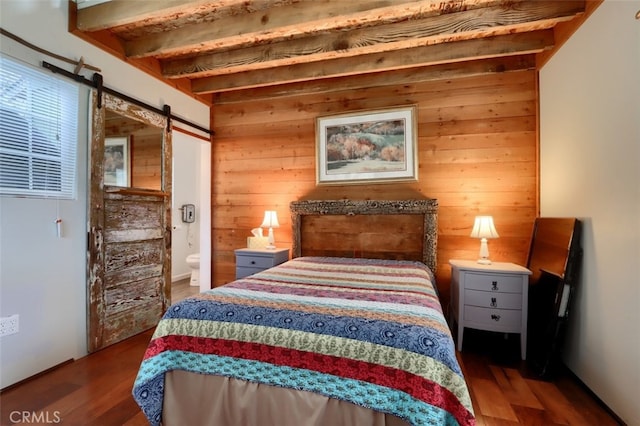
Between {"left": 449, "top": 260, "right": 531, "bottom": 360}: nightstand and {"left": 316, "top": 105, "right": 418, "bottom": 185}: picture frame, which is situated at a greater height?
{"left": 316, "top": 105, "right": 418, "bottom": 185}: picture frame

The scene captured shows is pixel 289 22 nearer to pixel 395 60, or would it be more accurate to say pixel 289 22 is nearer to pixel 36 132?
pixel 395 60

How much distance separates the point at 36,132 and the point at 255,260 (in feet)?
6.58

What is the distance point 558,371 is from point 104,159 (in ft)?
12.8

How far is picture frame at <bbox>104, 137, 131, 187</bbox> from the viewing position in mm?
2492

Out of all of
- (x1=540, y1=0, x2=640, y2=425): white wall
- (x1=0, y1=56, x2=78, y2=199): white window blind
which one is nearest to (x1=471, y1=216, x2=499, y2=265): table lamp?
(x1=540, y1=0, x2=640, y2=425): white wall

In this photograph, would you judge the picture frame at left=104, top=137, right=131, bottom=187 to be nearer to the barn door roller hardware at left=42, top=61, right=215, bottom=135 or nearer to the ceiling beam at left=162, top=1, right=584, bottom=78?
the barn door roller hardware at left=42, top=61, right=215, bottom=135

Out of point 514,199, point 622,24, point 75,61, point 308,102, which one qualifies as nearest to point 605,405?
point 514,199

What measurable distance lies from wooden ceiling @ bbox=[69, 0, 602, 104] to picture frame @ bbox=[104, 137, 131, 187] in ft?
2.67

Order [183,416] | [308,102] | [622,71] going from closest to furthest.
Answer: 1. [183,416]
2. [622,71]
3. [308,102]

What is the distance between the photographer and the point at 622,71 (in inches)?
65.4

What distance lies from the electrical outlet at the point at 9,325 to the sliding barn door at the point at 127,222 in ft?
1.44

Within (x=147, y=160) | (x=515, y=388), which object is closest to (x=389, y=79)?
(x=147, y=160)

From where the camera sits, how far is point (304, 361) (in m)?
1.28

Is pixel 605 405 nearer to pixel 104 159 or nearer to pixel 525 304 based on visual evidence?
pixel 525 304
